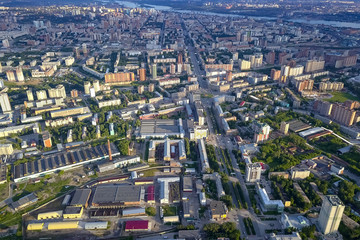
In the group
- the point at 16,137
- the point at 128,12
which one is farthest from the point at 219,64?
the point at 128,12

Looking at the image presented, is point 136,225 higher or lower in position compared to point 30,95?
lower

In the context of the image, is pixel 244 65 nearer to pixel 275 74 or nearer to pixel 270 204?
pixel 275 74

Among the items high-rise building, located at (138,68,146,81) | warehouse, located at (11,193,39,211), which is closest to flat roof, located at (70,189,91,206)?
warehouse, located at (11,193,39,211)

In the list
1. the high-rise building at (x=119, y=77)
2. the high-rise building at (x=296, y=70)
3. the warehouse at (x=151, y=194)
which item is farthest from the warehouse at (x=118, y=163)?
the high-rise building at (x=296, y=70)

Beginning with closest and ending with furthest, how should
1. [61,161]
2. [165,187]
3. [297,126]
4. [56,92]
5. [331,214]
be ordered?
1. [331,214]
2. [165,187]
3. [61,161]
4. [297,126]
5. [56,92]

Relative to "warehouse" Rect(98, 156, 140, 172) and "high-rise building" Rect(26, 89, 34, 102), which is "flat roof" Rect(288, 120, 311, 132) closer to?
"warehouse" Rect(98, 156, 140, 172)

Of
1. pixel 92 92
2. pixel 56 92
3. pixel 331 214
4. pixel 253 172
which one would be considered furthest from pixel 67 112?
pixel 331 214
